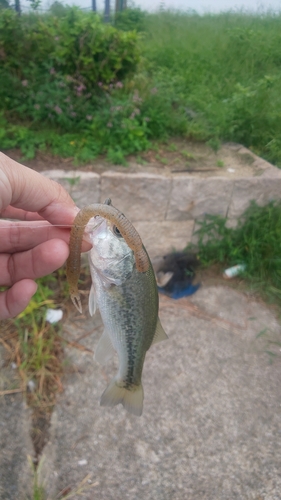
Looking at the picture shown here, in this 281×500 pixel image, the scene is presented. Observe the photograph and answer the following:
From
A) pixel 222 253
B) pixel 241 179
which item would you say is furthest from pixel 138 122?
pixel 222 253

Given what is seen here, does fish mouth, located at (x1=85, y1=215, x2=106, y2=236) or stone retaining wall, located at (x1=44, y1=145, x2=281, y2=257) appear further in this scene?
stone retaining wall, located at (x1=44, y1=145, x2=281, y2=257)

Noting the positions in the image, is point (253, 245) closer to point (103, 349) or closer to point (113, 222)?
point (103, 349)

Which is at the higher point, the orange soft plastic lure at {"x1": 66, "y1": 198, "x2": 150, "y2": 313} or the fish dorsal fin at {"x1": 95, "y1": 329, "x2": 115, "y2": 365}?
the orange soft plastic lure at {"x1": 66, "y1": 198, "x2": 150, "y2": 313}

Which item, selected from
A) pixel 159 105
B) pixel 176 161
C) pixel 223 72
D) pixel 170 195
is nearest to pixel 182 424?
pixel 170 195

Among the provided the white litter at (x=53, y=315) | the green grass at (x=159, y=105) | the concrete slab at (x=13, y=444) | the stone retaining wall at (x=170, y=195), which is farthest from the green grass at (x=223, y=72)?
the concrete slab at (x=13, y=444)

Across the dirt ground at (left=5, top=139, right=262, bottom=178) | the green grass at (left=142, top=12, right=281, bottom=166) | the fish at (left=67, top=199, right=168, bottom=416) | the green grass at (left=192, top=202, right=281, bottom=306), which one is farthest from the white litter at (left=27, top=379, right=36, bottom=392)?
the green grass at (left=142, top=12, right=281, bottom=166)

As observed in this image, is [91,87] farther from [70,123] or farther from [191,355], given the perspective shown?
[191,355]

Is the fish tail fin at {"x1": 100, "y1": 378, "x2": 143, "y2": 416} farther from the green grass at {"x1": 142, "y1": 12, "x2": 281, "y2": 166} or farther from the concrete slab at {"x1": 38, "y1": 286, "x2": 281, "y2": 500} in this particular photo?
the green grass at {"x1": 142, "y1": 12, "x2": 281, "y2": 166}
